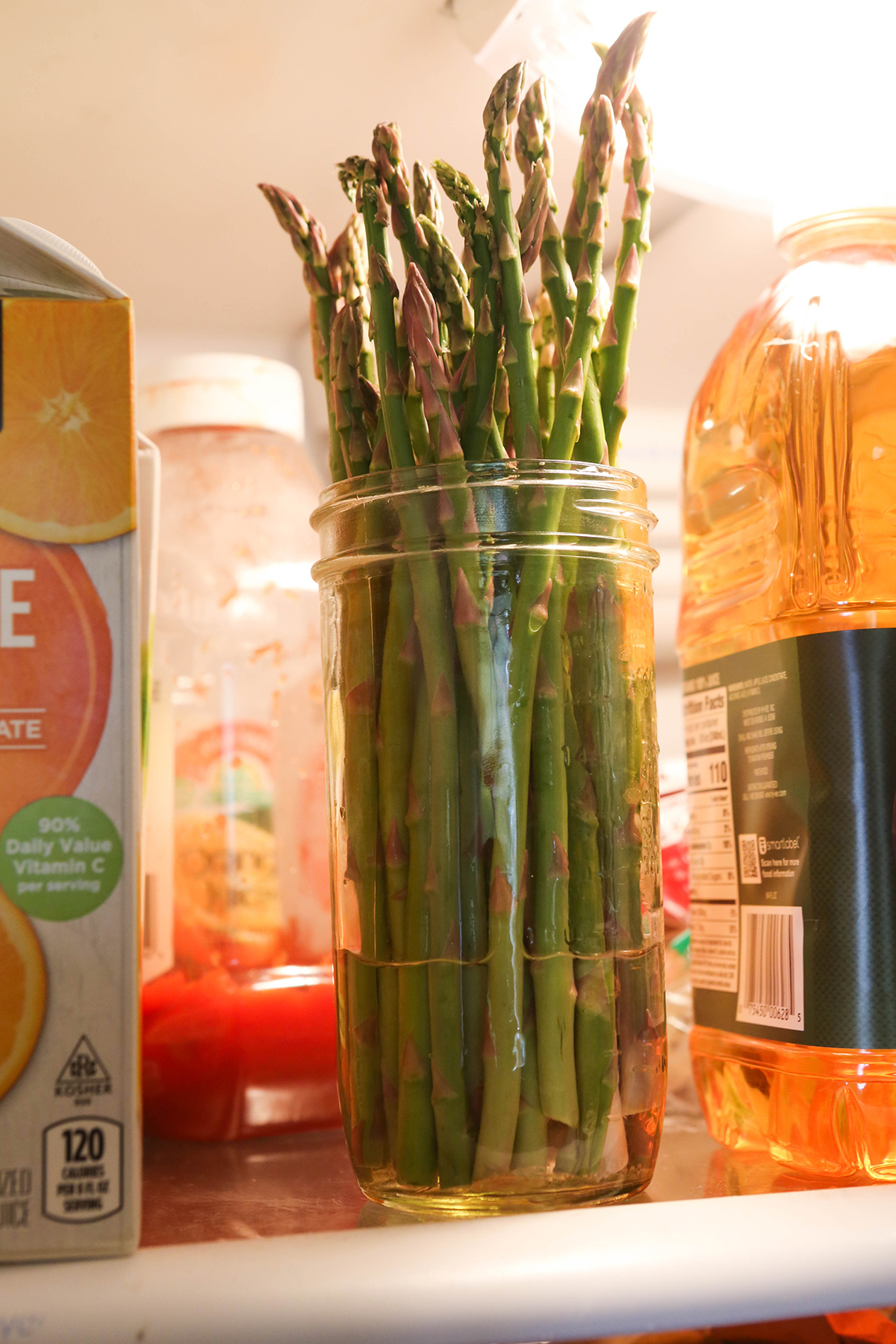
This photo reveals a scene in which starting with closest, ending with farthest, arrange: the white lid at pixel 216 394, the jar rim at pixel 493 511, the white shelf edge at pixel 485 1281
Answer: the white shelf edge at pixel 485 1281 < the jar rim at pixel 493 511 < the white lid at pixel 216 394

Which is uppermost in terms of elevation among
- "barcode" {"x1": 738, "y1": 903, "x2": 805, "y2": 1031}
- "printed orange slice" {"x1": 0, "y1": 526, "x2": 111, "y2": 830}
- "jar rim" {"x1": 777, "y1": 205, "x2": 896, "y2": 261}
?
"jar rim" {"x1": 777, "y1": 205, "x2": 896, "y2": 261}

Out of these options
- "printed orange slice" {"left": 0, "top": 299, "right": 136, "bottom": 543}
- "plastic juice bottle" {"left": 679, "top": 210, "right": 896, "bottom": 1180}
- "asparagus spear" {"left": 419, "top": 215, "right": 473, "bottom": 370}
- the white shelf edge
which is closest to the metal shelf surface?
the white shelf edge

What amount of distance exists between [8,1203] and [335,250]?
1.48 ft

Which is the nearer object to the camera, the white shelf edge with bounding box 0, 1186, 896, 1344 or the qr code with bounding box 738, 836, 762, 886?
the white shelf edge with bounding box 0, 1186, 896, 1344

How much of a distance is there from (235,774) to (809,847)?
1.04 feet

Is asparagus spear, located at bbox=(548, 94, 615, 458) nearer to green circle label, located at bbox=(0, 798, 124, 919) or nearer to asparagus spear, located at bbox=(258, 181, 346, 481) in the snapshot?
asparagus spear, located at bbox=(258, 181, 346, 481)

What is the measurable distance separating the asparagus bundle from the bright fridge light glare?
0.38 ft

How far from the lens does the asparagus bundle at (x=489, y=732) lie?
436mm

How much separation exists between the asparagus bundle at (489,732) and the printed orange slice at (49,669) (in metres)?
0.13

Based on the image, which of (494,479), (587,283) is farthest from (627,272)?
(494,479)

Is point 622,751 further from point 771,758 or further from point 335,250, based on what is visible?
point 335,250

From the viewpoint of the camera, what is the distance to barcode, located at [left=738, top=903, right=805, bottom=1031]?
532 millimetres

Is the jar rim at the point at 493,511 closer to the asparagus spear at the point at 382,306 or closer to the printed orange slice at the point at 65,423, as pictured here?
the asparagus spear at the point at 382,306

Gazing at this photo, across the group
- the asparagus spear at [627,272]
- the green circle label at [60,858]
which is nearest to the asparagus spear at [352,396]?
the asparagus spear at [627,272]
